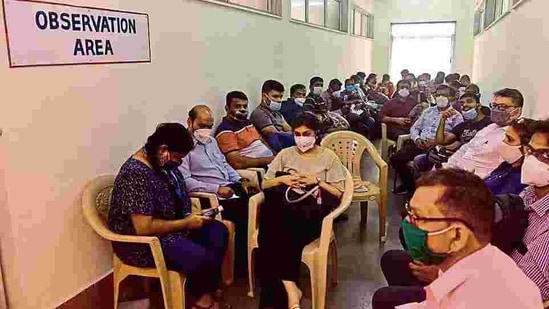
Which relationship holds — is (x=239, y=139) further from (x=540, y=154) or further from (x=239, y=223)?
(x=540, y=154)

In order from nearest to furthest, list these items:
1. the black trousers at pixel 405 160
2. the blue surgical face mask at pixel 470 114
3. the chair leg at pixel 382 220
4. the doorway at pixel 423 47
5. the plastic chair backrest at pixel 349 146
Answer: the chair leg at pixel 382 220 < the plastic chair backrest at pixel 349 146 < the blue surgical face mask at pixel 470 114 < the black trousers at pixel 405 160 < the doorway at pixel 423 47

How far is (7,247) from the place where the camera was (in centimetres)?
221

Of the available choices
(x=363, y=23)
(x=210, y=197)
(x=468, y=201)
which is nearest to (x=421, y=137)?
(x=210, y=197)

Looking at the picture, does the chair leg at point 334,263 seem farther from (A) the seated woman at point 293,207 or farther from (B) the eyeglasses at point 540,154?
(B) the eyeglasses at point 540,154

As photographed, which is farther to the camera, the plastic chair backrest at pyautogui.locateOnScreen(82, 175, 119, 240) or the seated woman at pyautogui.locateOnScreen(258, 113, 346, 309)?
the seated woman at pyautogui.locateOnScreen(258, 113, 346, 309)

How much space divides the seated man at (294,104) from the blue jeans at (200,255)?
108 inches

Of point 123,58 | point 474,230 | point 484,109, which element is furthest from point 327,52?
point 474,230

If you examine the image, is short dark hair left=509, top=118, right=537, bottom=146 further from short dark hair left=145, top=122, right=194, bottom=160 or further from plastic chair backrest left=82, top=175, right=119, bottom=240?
plastic chair backrest left=82, top=175, right=119, bottom=240

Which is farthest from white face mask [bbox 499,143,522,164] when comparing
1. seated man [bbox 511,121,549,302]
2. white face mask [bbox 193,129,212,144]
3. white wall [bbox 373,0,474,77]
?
white wall [bbox 373,0,474,77]

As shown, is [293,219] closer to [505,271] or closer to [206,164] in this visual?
[206,164]

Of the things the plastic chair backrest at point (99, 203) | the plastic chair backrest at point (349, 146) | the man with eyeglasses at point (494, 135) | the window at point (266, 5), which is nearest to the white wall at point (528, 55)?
the man with eyeglasses at point (494, 135)

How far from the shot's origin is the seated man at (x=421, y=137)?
4.93 metres

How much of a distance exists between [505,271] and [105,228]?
6.29ft

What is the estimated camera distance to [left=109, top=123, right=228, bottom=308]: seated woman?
244cm
